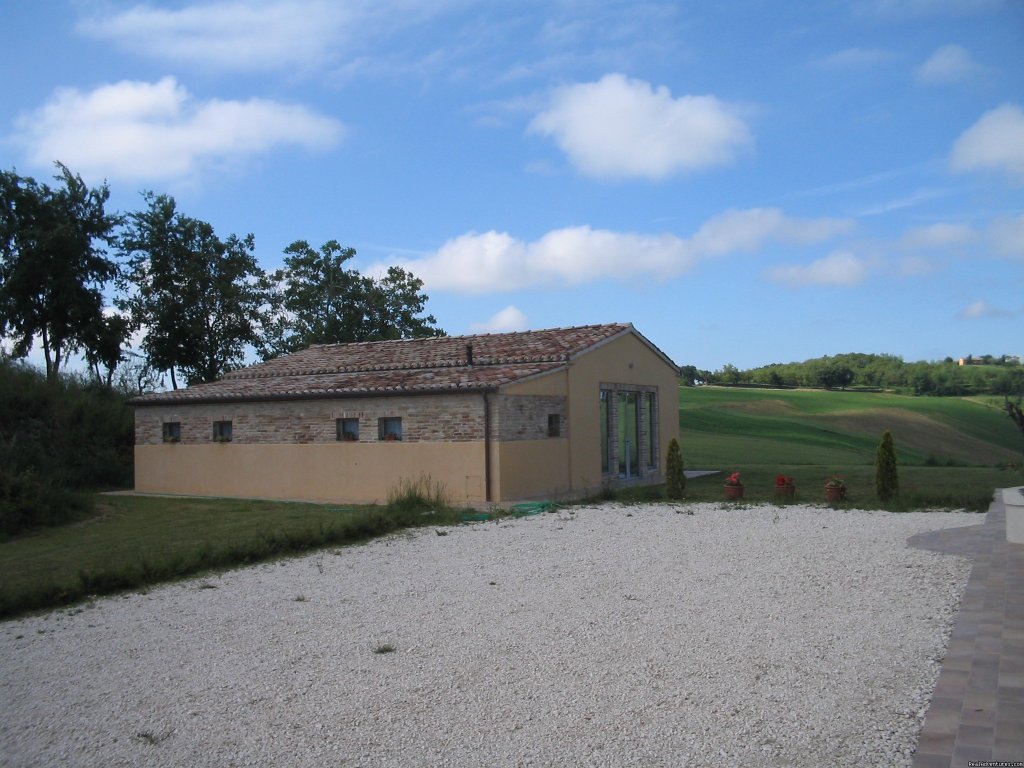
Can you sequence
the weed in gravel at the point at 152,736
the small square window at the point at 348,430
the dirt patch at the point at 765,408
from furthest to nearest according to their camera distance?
the dirt patch at the point at 765,408
the small square window at the point at 348,430
the weed in gravel at the point at 152,736

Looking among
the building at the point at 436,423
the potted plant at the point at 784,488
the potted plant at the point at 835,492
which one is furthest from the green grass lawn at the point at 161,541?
the potted plant at the point at 835,492

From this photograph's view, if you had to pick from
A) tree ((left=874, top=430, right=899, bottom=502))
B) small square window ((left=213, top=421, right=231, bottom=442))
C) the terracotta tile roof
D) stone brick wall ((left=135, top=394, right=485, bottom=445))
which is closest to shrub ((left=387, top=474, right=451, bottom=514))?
stone brick wall ((left=135, top=394, right=485, bottom=445))

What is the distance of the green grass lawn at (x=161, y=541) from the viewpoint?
30.3ft

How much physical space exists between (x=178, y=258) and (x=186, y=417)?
15969 mm

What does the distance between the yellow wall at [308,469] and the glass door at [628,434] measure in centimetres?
532

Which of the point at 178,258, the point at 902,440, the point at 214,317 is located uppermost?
the point at 178,258

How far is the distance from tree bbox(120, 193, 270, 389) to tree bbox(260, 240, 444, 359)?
213 centimetres

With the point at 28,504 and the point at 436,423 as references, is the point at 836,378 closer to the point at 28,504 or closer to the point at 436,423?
the point at 436,423

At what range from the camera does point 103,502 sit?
19.7 m

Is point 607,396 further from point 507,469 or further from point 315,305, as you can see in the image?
point 315,305

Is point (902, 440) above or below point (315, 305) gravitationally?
below

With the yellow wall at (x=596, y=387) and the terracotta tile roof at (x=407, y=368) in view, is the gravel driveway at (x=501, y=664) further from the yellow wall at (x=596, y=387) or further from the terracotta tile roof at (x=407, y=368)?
the yellow wall at (x=596, y=387)

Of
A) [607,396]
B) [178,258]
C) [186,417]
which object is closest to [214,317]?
[178,258]

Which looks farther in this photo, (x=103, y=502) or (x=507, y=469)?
(x=103, y=502)
